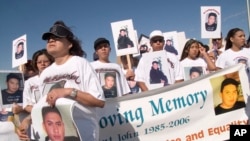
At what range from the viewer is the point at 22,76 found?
5344 millimetres

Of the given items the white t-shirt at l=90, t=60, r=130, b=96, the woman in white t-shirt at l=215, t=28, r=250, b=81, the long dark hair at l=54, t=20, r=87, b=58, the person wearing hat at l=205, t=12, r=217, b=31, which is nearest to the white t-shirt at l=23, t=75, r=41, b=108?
the white t-shirt at l=90, t=60, r=130, b=96

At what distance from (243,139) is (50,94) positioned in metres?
1.68

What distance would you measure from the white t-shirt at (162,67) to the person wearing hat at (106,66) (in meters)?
0.43

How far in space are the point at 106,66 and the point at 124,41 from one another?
1.55 meters

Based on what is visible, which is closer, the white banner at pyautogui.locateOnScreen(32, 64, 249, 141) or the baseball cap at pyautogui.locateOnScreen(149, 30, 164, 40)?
the white banner at pyautogui.locateOnScreen(32, 64, 249, 141)

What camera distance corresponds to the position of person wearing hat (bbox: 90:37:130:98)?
16.8ft

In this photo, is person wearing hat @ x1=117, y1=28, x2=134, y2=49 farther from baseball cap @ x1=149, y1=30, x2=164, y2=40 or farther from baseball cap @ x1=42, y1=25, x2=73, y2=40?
baseball cap @ x1=42, y1=25, x2=73, y2=40

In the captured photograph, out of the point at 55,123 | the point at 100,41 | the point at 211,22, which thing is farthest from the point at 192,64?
the point at 55,123

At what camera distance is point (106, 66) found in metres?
5.20

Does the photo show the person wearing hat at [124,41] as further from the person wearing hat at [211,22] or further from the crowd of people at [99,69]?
the person wearing hat at [211,22]

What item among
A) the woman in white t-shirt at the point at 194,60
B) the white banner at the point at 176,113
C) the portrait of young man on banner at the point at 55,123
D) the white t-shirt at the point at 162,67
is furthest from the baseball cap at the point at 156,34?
the portrait of young man on banner at the point at 55,123

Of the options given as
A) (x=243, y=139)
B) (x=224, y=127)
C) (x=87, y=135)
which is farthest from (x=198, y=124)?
(x=87, y=135)

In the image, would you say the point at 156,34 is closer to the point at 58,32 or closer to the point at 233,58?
the point at 233,58

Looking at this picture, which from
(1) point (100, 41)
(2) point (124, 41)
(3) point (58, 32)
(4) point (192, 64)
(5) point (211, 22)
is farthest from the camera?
(5) point (211, 22)
